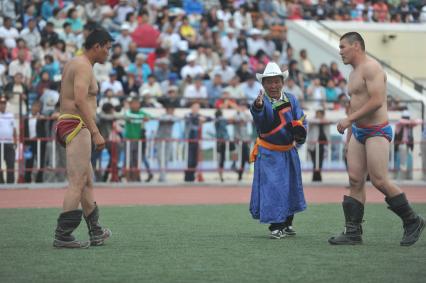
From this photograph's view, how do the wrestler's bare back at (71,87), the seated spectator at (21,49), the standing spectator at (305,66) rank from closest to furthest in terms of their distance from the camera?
the wrestler's bare back at (71,87), the seated spectator at (21,49), the standing spectator at (305,66)

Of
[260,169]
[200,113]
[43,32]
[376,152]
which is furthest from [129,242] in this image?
[43,32]

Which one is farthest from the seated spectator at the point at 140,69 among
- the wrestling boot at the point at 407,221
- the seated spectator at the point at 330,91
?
the wrestling boot at the point at 407,221

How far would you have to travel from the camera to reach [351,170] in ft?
37.0

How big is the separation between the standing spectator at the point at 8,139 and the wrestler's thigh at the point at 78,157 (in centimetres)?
1113

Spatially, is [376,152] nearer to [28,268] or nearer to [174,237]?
[174,237]

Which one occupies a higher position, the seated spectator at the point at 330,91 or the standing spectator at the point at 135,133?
the seated spectator at the point at 330,91

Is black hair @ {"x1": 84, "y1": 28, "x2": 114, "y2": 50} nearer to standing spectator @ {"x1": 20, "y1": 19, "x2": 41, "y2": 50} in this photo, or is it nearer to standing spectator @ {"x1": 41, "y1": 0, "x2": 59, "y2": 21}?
standing spectator @ {"x1": 20, "y1": 19, "x2": 41, "y2": 50}

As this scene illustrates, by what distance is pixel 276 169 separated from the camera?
12.2 meters

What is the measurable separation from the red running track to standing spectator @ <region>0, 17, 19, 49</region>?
5901mm

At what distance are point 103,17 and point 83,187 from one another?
17.9 metres

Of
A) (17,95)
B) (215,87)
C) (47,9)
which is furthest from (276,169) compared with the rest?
(47,9)

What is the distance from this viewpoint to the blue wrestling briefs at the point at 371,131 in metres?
11.2

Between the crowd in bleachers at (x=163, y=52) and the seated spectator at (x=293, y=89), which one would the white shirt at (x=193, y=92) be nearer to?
the crowd in bleachers at (x=163, y=52)

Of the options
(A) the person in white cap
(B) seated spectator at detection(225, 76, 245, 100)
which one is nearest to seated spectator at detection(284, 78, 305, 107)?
(B) seated spectator at detection(225, 76, 245, 100)
